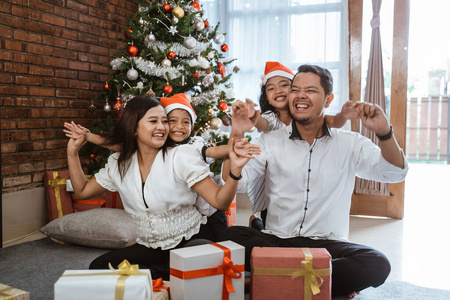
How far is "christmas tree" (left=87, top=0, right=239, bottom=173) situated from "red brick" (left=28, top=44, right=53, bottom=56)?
497mm

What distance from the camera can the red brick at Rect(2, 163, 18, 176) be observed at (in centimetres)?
315

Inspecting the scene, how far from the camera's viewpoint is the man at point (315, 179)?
1.94 m

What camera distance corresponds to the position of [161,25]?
353 centimetres

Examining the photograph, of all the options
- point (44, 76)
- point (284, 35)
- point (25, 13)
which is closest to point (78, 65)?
point (44, 76)

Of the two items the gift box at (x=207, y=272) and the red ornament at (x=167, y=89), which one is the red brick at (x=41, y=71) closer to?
the red ornament at (x=167, y=89)

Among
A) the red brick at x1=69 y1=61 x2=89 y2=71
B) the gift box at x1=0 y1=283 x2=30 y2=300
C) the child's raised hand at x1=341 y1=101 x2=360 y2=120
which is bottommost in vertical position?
the gift box at x1=0 y1=283 x2=30 y2=300

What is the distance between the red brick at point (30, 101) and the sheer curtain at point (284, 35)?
6.21 ft

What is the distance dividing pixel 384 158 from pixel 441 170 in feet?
19.9

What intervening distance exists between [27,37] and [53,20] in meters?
0.31

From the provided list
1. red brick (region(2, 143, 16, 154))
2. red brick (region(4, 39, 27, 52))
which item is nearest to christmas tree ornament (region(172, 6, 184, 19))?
red brick (region(4, 39, 27, 52))

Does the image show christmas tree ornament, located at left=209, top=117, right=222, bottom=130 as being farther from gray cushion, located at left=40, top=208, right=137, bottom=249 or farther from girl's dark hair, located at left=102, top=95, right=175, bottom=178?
girl's dark hair, located at left=102, top=95, right=175, bottom=178

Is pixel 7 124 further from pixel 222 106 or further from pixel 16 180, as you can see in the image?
pixel 222 106

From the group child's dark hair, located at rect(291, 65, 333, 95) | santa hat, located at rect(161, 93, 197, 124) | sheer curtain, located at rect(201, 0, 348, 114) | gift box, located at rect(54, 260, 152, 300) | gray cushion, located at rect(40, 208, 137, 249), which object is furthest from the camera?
sheer curtain, located at rect(201, 0, 348, 114)

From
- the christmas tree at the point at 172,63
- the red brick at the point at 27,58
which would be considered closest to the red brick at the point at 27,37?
the red brick at the point at 27,58
